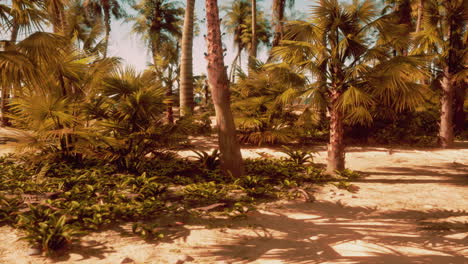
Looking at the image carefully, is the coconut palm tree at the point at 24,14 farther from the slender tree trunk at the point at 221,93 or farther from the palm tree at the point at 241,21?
the palm tree at the point at 241,21

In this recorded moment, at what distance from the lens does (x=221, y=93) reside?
5.86 metres

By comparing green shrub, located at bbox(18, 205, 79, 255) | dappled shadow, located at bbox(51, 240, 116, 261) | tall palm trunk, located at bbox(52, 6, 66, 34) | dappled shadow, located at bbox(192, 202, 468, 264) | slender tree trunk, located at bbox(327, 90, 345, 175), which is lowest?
dappled shadow, located at bbox(192, 202, 468, 264)

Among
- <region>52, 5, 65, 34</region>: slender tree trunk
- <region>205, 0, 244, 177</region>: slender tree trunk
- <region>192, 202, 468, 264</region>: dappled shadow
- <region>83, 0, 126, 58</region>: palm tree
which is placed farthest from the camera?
<region>83, 0, 126, 58</region>: palm tree

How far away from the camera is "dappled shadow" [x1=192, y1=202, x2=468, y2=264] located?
124 inches

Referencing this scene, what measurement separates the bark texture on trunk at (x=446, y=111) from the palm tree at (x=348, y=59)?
18.6 feet

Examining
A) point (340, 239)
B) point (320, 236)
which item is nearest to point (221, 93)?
point (320, 236)

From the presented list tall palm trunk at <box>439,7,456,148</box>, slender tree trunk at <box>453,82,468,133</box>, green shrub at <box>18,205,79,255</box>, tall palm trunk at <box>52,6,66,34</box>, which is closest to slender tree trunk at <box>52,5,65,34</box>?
tall palm trunk at <box>52,6,66,34</box>

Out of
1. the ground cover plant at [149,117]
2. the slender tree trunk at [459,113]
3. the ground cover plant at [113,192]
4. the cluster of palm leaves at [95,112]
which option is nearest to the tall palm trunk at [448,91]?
the slender tree trunk at [459,113]

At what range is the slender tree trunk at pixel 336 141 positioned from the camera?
21.9ft

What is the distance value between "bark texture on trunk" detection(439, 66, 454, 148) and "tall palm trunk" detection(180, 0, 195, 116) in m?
8.90

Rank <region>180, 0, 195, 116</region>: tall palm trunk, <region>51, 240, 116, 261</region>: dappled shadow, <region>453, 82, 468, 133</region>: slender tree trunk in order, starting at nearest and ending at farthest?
1. <region>51, 240, 116, 261</region>: dappled shadow
2. <region>180, 0, 195, 116</region>: tall palm trunk
3. <region>453, 82, 468, 133</region>: slender tree trunk

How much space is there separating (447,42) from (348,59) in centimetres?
614

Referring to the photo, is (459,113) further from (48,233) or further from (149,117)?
(48,233)

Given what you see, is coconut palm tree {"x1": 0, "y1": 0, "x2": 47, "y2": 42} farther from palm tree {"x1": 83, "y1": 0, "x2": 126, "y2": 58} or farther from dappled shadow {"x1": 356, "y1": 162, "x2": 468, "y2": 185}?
palm tree {"x1": 83, "y1": 0, "x2": 126, "y2": 58}
